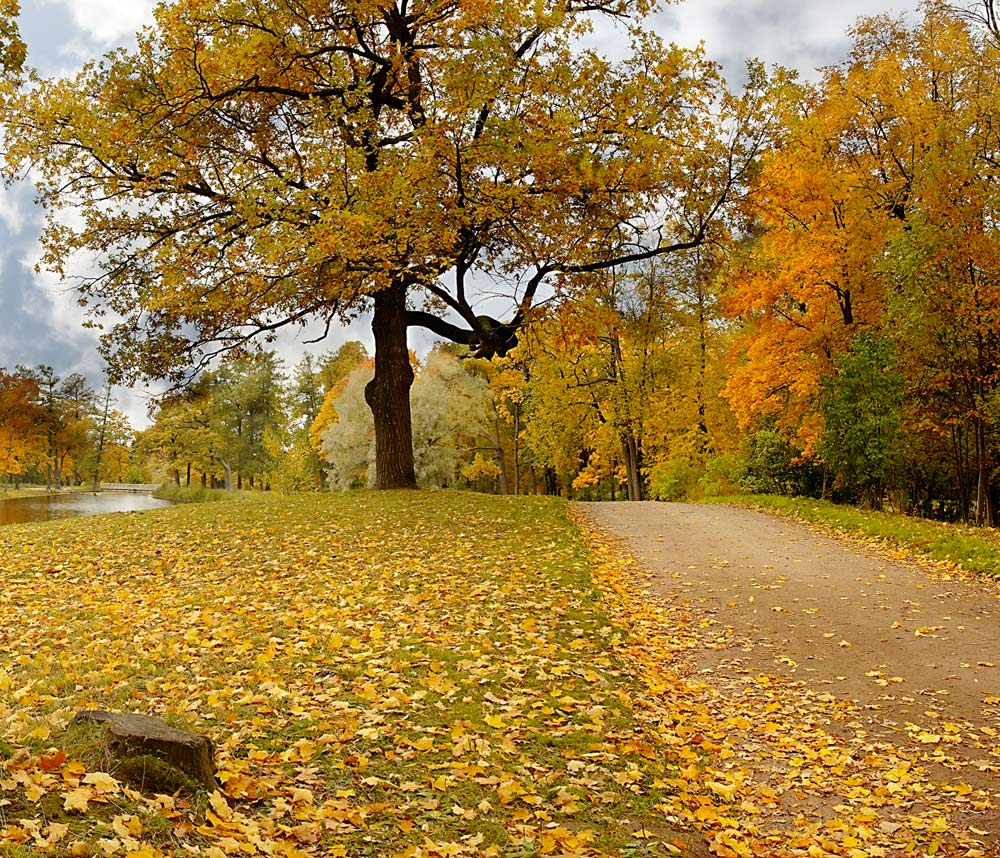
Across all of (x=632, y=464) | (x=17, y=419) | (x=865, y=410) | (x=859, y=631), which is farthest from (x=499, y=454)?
(x=17, y=419)

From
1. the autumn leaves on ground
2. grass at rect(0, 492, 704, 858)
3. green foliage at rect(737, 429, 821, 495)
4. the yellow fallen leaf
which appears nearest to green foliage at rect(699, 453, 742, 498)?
green foliage at rect(737, 429, 821, 495)

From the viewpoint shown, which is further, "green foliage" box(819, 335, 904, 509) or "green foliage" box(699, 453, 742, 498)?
"green foliage" box(699, 453, 742, 498)

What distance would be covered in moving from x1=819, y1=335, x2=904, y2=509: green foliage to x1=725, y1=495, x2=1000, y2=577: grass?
3.80ft

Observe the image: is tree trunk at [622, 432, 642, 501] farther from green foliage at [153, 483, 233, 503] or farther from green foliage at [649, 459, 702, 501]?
green foliage at [153, 483, 233, 503]

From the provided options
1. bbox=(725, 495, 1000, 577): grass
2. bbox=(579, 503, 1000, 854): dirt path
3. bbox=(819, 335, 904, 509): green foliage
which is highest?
bbox=(819, 335, 904, 509): green foliage

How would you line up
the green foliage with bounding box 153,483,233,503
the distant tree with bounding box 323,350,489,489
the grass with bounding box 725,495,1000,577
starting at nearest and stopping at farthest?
the grass with bounding box 725,495,1000,577 < the green foliage with bounding box 153,483,233,503 < the distant tree with bounding box 323,350,489,489

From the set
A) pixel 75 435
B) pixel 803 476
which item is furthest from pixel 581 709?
pixel 75 435

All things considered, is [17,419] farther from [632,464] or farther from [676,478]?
[676,478]

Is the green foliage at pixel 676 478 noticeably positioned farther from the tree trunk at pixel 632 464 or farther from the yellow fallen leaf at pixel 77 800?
the yellow fallen leaf at pixel 77 800

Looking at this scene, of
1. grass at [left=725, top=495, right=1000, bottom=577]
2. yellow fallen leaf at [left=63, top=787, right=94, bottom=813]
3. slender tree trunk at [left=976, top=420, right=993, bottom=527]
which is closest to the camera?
yellow fallen leaf at [left=63, top=787, right=94, bottom=813]

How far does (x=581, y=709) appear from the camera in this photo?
5.89 meters

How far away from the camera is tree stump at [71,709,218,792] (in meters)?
3.79

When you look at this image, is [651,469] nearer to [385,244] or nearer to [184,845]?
[385,244]

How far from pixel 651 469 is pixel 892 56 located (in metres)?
15.5
